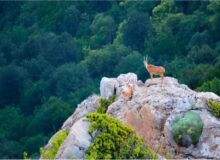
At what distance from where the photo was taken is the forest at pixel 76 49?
3012 inches

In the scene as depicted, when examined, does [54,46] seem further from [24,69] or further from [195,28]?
[195,28]

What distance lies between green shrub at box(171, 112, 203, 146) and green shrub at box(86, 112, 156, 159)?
1.96 m

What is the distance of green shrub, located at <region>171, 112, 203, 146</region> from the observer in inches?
803

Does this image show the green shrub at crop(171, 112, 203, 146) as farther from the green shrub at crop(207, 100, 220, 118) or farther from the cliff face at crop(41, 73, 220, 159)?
the green shrub at crop(207, 100, 220, 118)

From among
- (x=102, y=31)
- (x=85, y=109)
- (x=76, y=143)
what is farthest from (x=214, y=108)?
(x=102, y=31)

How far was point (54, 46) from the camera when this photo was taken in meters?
101

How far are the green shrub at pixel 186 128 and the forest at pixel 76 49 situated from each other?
150ft

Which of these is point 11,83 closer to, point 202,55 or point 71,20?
point 71,20

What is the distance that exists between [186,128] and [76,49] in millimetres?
75811

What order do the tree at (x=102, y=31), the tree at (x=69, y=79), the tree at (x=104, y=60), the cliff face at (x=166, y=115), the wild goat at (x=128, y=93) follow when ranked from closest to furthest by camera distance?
1. the cliff face at (x=166, y=115)
2. the wild goat at (x=128, y=93)
3. the tree at (x=69, y=79)
4. the tree at (x=104, y=60)
5. the tree at (x=102, y=31)

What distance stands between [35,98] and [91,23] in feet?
63.1

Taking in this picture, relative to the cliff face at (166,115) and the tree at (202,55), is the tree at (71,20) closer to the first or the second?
the tree at (202,55)

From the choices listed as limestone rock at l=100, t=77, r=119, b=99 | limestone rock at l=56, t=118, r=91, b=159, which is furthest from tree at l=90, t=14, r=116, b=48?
limestone rock at l=56, t=118, r=91, b=159

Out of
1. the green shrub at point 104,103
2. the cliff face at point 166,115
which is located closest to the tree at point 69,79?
the green shrub at point 104,103
